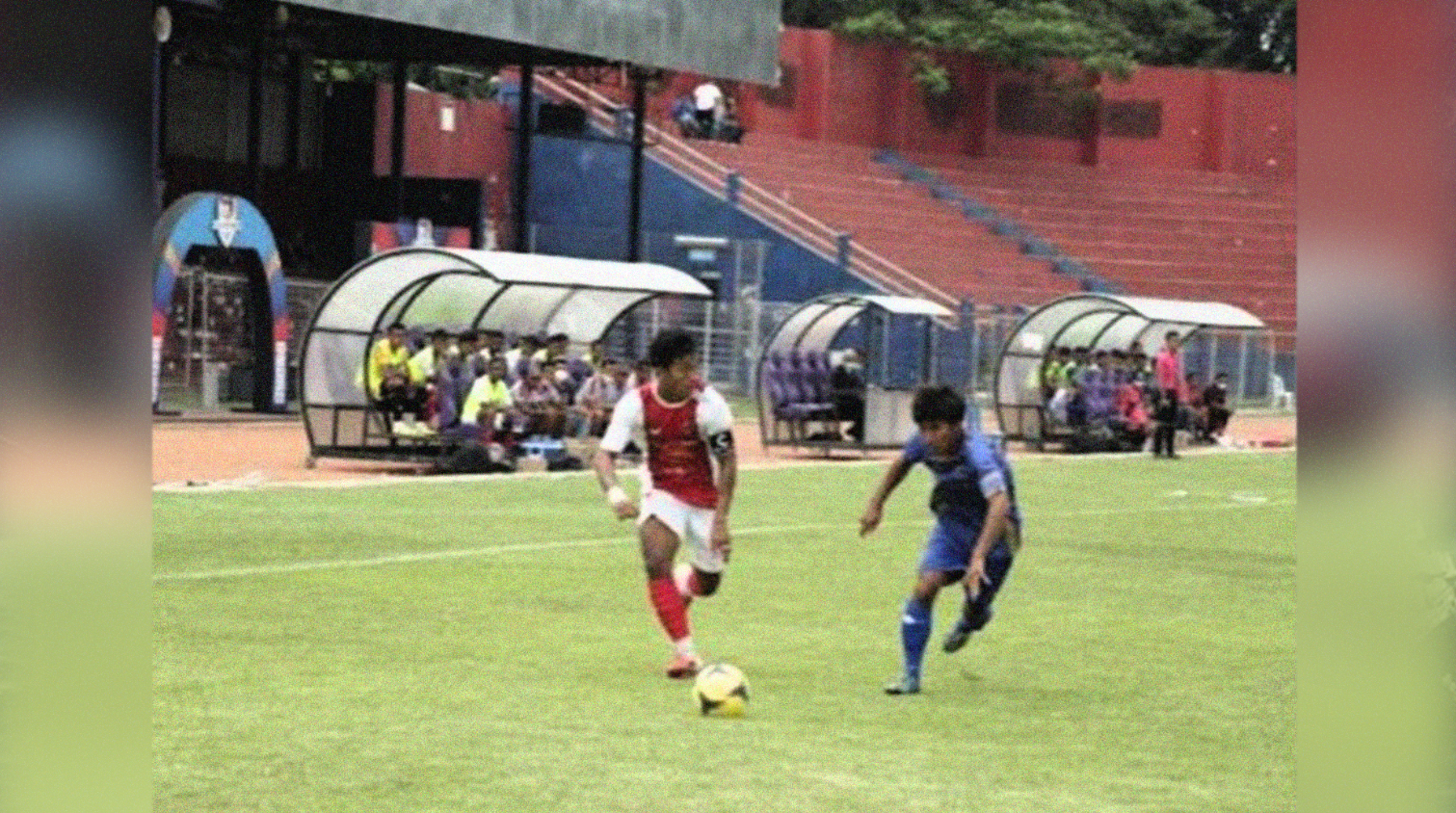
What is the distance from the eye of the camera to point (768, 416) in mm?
42375

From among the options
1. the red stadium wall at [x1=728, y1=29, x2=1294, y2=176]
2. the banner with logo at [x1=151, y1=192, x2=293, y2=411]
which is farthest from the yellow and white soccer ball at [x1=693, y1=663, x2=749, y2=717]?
the red stadium wall at [x1=728, y1=29, x2=1294, y2=176]

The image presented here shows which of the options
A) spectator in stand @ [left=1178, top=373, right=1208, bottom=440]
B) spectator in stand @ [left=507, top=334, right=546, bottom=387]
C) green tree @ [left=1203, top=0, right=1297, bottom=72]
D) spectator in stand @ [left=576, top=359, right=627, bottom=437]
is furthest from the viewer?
green tree @ [left=1203, top=0, right=1297, bottom=72]

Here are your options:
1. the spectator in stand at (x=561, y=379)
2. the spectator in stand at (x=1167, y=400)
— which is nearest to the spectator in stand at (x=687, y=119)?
the spectator in stand at (x=1167, y=400)

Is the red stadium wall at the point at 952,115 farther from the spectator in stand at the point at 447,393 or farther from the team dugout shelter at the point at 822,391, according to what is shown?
the spectator in stand at the point at 447,393

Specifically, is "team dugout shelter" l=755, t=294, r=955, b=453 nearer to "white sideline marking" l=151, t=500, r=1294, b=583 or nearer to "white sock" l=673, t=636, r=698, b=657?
"white sideline marking" l=151, t=500, r=1294, b=583

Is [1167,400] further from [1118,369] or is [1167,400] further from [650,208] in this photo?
[650,208]

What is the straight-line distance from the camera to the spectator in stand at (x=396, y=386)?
34.5 m

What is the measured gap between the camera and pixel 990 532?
14.1 meters

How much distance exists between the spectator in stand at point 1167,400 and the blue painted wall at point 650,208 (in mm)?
19865

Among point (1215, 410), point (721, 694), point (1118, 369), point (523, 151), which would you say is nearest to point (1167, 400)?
point (1118, 369)

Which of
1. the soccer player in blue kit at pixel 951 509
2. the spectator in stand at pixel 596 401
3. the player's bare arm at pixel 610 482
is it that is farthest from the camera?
the spectator in stand at pixel 596 401

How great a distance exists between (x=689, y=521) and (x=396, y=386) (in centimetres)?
1993

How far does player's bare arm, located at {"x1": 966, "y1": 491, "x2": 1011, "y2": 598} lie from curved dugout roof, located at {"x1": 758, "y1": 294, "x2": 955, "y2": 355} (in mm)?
28887

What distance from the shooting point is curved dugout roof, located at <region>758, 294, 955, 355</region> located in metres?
43.8
